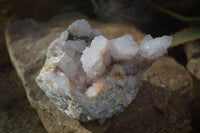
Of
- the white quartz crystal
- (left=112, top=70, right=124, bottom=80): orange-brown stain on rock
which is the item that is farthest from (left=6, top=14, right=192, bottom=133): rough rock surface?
the white quartz crystal

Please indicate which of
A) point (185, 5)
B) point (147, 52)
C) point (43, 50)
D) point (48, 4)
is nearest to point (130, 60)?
point (147, 52)

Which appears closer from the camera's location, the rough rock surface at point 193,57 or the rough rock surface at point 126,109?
the rough rock surface at point 126,109

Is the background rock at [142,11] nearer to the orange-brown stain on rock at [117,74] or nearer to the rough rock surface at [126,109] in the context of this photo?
the rough rock surface at [126,109]

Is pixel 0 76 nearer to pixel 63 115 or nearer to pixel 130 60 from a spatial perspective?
pixel 63 115

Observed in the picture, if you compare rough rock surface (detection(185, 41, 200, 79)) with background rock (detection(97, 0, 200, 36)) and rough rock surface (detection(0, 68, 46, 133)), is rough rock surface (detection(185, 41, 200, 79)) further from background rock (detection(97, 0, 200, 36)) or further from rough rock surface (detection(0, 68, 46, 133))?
rough rock surface (detection(0, 68, 46, 133))

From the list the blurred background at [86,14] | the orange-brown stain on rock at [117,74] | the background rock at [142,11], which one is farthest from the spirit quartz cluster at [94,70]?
the background rock at [142,11]

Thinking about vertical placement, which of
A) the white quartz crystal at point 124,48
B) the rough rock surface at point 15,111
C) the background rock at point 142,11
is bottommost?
the rough rock surface at point 15,111

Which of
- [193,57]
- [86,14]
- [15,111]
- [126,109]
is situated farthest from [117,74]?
[86,14]
